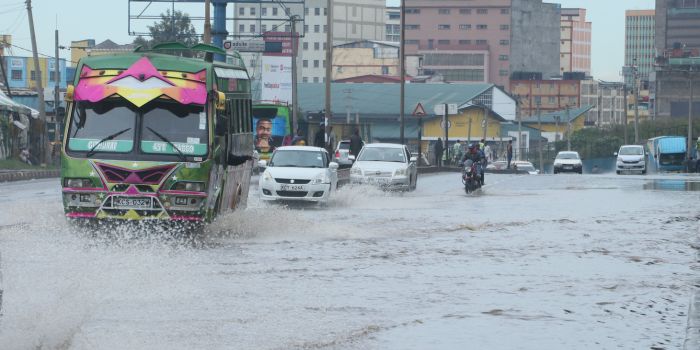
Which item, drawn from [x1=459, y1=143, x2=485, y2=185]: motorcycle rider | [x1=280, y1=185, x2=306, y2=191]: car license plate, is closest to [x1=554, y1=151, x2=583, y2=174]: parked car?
[x1=459, y1=143, x2=485, y2=185]: motorcycle rider

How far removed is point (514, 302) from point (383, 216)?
13949 millimetres

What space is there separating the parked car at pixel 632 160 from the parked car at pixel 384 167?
3487 cm

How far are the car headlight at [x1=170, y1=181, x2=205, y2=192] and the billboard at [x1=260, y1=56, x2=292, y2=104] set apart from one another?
8516 centimetres

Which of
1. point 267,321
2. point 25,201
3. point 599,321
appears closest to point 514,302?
point 599,321

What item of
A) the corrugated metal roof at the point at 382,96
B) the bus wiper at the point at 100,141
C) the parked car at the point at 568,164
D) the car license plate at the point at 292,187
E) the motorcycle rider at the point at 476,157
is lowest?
the parked car at the point at 568,164

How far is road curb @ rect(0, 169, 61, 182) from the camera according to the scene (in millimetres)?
44106

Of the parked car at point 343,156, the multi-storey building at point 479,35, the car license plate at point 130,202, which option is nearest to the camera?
the car license plate at point 130,202

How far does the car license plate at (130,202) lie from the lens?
60.1ft

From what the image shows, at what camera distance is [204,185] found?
61.4 feet

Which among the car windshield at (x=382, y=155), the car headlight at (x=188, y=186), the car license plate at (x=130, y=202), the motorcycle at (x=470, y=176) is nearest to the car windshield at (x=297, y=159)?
the car windshield at (x=382, y=155)

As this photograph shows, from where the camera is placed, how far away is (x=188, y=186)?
18609mm

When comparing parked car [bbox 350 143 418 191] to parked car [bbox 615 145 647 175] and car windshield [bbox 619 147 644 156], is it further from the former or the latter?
car windshield [bbox 619 147 644 156]

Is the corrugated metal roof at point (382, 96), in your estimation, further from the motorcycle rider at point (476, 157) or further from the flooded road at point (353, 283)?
the flooded road at point (353, 283)

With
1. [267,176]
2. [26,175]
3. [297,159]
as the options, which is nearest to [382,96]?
[26,175]
